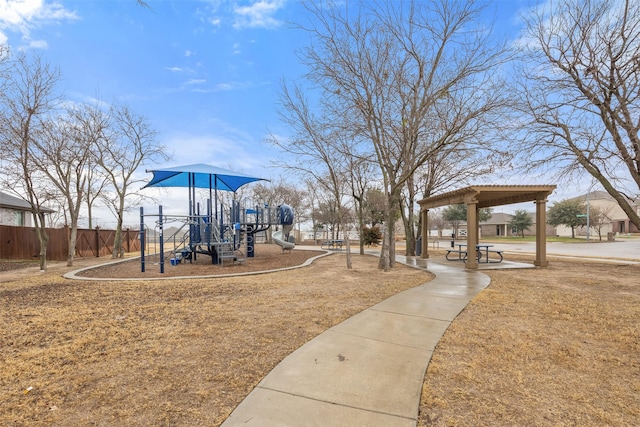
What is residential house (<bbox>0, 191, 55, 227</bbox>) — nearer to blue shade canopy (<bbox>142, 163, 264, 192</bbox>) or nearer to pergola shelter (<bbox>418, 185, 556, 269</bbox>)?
blue shade canopy (<bbox>142, 163, 264, 192</bbox>)

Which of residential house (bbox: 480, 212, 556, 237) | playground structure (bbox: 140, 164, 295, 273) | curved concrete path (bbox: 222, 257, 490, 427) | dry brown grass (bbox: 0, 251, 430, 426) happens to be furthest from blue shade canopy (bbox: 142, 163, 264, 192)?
residential house (bbox: 480, 212, 556, 237)

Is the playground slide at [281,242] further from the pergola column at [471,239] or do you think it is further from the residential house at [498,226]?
the residential house at [498,226]

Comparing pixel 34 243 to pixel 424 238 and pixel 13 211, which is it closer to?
pixel 13 211

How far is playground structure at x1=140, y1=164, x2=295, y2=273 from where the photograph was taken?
1191 cm

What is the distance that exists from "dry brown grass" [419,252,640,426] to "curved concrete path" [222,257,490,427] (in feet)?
0.65

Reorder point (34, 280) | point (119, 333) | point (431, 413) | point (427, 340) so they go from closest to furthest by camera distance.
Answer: point (431, 413)
point (427, 340)
point (119, 333)
point (34, 280)

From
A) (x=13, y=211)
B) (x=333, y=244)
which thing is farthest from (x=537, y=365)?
(x=13, y=211)

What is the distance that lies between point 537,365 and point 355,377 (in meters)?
1.99

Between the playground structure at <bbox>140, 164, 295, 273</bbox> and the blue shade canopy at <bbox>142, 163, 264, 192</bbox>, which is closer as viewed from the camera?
the playground structure at <bbox>140, 164, 295, 273</bbox>

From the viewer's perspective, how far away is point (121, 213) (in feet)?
56.1

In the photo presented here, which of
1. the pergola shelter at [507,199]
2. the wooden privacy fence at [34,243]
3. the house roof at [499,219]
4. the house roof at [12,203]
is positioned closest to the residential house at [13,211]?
the house roof at [12,203]

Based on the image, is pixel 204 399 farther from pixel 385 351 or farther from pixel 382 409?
pixel 385 351

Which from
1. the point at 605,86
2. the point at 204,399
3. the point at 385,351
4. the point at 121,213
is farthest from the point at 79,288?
the point at 605,86

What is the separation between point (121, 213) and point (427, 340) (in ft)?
58.2
